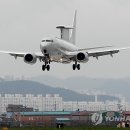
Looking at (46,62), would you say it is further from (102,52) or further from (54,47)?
(102,52)

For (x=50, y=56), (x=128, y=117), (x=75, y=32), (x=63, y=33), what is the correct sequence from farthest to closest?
(x=128, y=117) → (x=75, y=32) → (x=63, y=33) → (x=50, y=56)

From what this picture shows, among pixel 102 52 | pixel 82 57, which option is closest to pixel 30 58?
pixel 82 57

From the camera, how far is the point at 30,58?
92125 mm

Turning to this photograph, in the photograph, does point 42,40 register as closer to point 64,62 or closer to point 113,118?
point 64,62

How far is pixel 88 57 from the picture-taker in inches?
3659

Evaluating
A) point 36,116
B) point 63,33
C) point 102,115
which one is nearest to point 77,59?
point 63,33

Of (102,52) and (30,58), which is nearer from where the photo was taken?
(30,58)

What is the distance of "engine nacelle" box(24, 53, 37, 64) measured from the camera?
3610 inches

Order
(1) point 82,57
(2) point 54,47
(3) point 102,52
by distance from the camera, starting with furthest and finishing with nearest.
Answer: (3) point 102,52 < (1) point 82,57 < (2) point 54,47

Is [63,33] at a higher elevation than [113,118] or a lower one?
higher

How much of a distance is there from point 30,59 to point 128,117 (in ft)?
204

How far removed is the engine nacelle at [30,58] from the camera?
91.7 metres

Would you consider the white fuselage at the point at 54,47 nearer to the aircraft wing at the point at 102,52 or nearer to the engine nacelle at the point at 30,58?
the engine nacelle at the point at 30,58

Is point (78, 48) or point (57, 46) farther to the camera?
point (78, 48)
